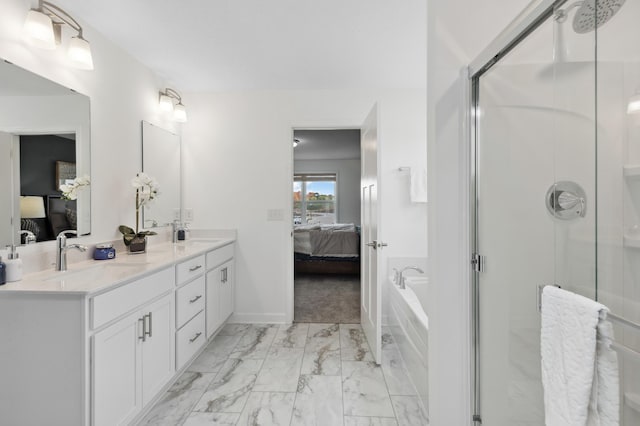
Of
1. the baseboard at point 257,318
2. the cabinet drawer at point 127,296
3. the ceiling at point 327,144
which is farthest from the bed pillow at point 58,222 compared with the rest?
the ceiling at point 327,144

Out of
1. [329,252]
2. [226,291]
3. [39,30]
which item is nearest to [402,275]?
[226,291]

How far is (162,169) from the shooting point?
9.11 feet

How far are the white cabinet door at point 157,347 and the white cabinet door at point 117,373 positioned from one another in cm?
6

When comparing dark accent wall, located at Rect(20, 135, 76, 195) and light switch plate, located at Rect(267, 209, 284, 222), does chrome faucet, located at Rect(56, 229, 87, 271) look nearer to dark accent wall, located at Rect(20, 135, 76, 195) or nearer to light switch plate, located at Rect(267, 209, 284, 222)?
dark accent wall, located at Rect(20, 135, 76, 195)

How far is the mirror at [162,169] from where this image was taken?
2.57 metres

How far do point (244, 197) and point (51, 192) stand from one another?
1.58 metres

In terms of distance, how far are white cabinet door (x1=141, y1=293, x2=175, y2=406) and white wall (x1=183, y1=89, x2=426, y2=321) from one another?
1235mm

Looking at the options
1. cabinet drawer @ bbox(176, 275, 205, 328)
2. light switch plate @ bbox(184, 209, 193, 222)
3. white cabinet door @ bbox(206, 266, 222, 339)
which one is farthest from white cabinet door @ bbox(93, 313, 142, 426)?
light switch plate @ bbox(184, 209, 193, 222)

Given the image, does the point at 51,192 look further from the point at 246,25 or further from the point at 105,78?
the point at 246,25

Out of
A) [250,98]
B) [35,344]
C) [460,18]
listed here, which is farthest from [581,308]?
[250,98]

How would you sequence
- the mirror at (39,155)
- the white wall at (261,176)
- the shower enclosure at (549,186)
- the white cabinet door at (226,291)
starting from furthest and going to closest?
1. the white wall at (261,176)
2. the white cabinet door at (226,291)
3. the mirror at (39,155)
4. the shower enclosure at (549,186)

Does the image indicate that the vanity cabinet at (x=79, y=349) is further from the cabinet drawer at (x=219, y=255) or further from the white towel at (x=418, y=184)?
the white towel at (x=418, y=184)

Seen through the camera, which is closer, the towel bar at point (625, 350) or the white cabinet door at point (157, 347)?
the towel bar at point (625, 350)

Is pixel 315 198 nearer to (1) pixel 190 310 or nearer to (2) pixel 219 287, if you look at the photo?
(2) pixel 219 287
